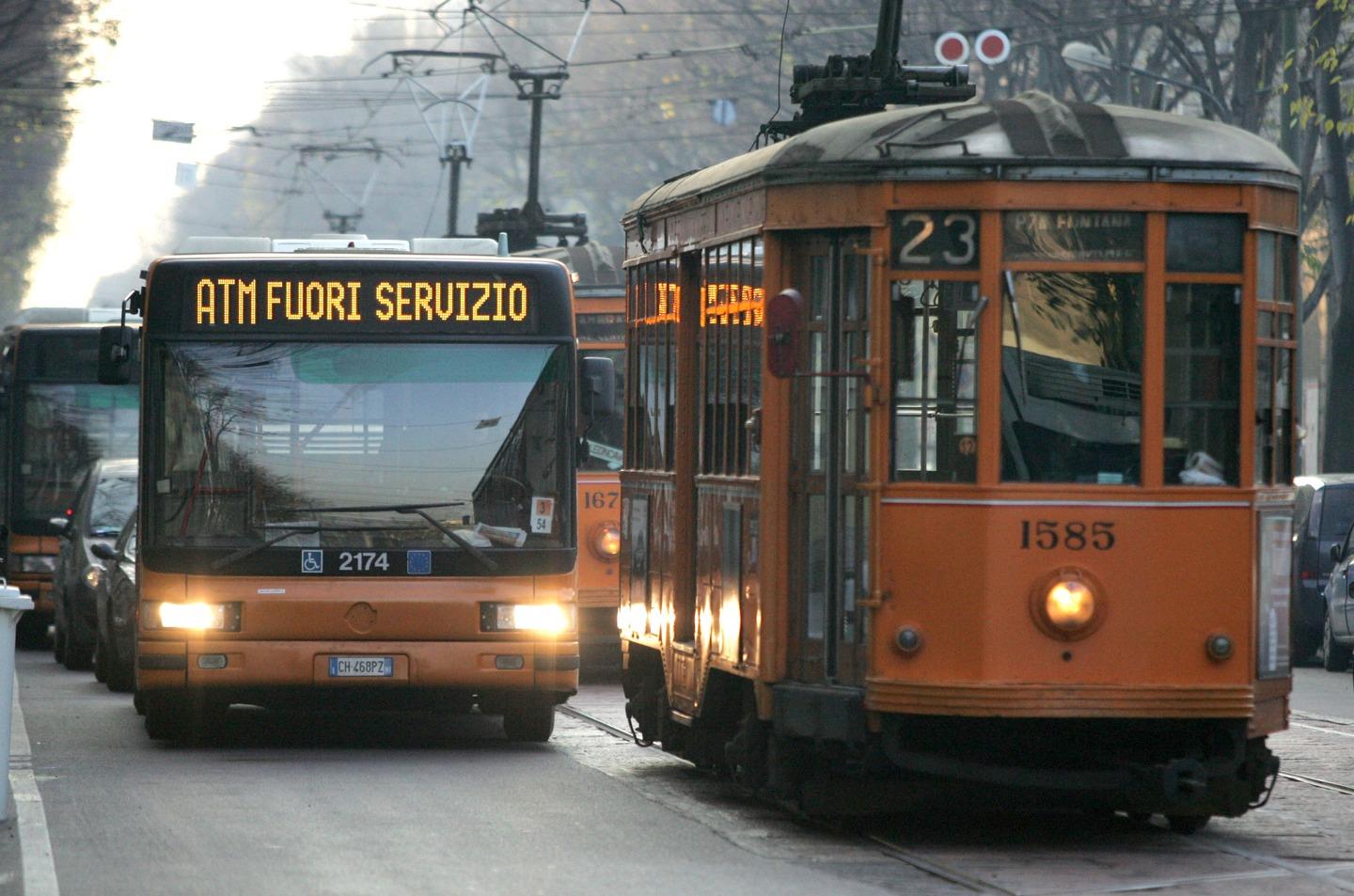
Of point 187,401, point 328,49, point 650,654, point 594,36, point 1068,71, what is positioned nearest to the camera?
point 650,654

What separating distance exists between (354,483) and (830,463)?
437 cm

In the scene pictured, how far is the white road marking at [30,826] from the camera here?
10.0 m

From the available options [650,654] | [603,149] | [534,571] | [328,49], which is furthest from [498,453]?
[328,49]

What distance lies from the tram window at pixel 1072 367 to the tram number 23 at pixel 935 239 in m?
0.23

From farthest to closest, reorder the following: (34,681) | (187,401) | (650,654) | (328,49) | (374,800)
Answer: (328,49)
(34,681)
(187,401)
(650,654)
(374,800)

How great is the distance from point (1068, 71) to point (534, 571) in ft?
79.8

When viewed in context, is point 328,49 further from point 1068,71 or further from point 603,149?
point 1068,71

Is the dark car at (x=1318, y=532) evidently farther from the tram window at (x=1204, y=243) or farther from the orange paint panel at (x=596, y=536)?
the tram window at (x=1204, y=243)

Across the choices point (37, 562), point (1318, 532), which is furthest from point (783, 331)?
point (37, 562)

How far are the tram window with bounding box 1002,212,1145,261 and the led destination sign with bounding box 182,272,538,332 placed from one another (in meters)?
4.93

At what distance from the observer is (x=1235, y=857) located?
424 inches

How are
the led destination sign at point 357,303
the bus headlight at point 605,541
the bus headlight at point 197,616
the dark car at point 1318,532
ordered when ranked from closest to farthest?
the bus headlight at point 197,616
the led destination sign at point 357,303
the bus headlight at point 605,541
the dark car at point 1318,532

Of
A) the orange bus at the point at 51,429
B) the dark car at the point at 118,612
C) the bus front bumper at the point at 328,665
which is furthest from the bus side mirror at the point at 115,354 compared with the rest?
the orange bus at the point at 51,429

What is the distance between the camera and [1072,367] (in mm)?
10812
